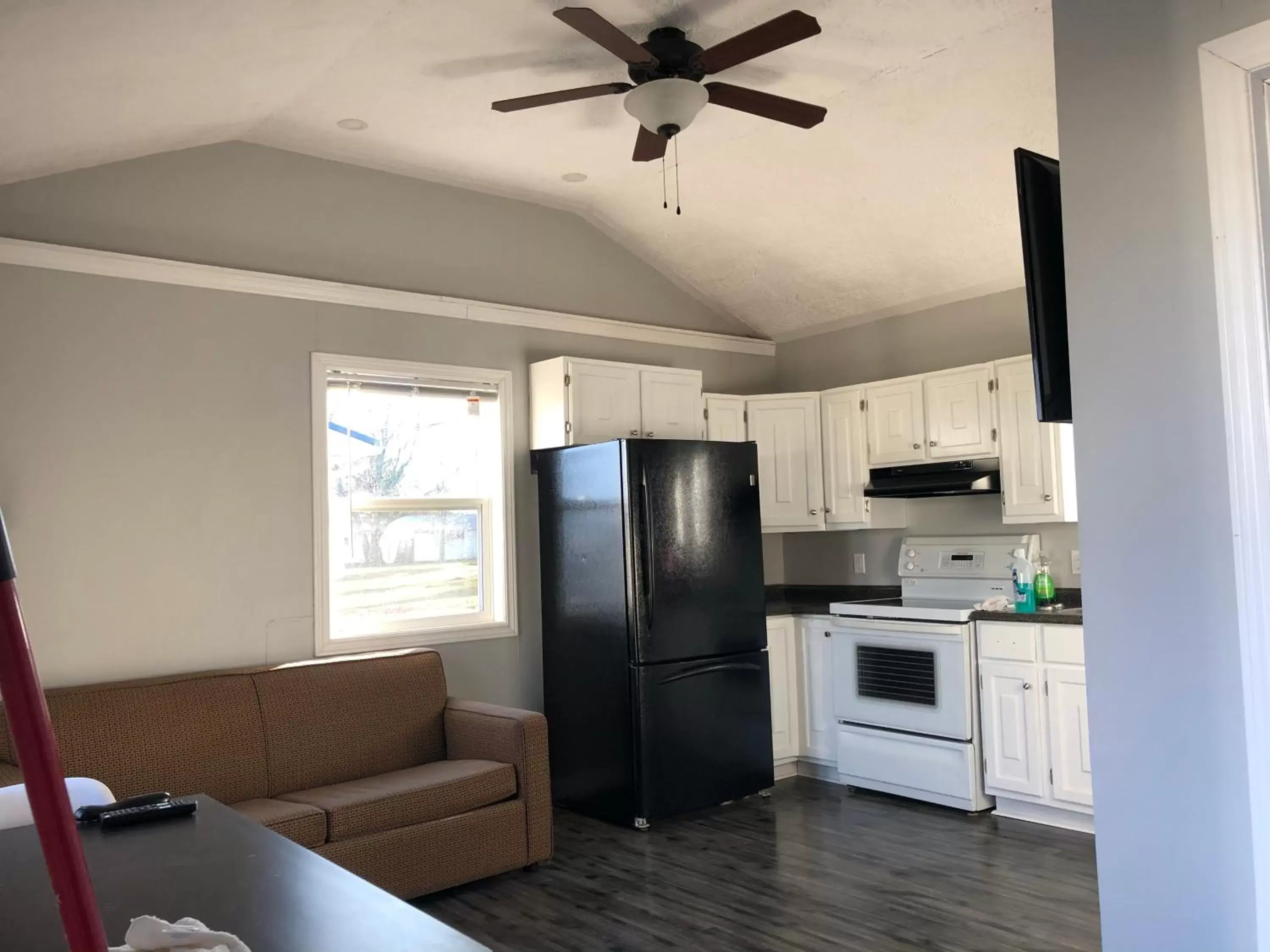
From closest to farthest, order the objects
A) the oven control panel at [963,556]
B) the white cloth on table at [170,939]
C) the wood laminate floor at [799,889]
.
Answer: the white cloth on table at [170,939] < the wood laminate floor at [799,889] < the oven control panel at [963,556]

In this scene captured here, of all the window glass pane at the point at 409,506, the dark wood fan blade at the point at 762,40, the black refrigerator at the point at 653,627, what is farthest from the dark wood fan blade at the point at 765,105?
the window glass pane at the point at 409,506

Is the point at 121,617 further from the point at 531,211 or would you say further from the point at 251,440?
the point at 531,211

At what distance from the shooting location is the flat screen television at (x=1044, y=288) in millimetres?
2002

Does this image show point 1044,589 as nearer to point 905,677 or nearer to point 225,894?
point 905,677

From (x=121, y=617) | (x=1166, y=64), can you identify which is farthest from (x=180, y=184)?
(x=1166, y=64)

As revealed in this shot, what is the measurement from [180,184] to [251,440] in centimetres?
106

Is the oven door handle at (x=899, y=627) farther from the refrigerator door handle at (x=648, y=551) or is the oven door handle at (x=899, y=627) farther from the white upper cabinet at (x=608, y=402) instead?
the white upper cabinet at (x=608, y=402)

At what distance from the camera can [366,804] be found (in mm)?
3473

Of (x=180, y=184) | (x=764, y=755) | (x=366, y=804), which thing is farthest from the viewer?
(x=764, y=755)

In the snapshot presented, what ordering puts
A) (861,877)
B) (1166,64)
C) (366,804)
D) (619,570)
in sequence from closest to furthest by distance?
(1166,64)
(366,804)
(861,877)
(619,570)

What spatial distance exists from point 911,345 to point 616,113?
2310mm

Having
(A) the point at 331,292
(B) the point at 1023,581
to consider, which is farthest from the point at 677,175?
(B) the point at 1023,581

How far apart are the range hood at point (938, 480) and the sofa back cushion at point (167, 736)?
125 inches

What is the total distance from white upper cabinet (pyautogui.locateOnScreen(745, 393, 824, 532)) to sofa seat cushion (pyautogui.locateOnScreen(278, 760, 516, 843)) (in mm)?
2337
